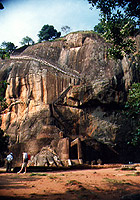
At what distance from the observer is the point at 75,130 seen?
93.9ft

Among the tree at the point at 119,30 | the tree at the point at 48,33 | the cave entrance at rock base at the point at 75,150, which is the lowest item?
the cave entrance at rock base at the point at 75,150

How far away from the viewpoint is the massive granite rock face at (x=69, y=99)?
27859mm

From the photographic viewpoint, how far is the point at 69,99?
29.5 m

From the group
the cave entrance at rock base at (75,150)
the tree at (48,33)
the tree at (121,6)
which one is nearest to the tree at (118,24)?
the tree at (121,6)

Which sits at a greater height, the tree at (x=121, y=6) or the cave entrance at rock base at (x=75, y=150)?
the tree at (x=121, y=6)

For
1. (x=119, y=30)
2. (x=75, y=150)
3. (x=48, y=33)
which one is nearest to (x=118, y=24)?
(x=119, y=30)

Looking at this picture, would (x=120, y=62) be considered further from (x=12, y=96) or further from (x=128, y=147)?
(x=12, y=96)

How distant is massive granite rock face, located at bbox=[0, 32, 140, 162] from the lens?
27.9 meters

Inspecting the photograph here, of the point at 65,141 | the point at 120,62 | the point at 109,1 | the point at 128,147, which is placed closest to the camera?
the point at 109,1

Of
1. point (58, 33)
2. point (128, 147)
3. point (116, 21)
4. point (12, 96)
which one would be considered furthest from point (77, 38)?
point (58, 33)

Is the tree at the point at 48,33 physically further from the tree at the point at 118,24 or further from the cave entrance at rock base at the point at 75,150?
the tree at the point at 118,24

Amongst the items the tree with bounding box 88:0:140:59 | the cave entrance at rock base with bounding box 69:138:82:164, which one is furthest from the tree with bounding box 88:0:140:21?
the cave entrance at rock base with bounding box 69:138:82:164

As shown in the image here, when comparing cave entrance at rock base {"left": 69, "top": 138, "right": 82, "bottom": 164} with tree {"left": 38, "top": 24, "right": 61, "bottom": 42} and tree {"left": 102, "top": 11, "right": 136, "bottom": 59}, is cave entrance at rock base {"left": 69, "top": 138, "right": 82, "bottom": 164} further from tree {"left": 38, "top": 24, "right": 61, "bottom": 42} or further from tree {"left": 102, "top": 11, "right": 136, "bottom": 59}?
tree {"left": 38, "top": 24, "right": 61, "bottom": 42}

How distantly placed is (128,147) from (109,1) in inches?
879
